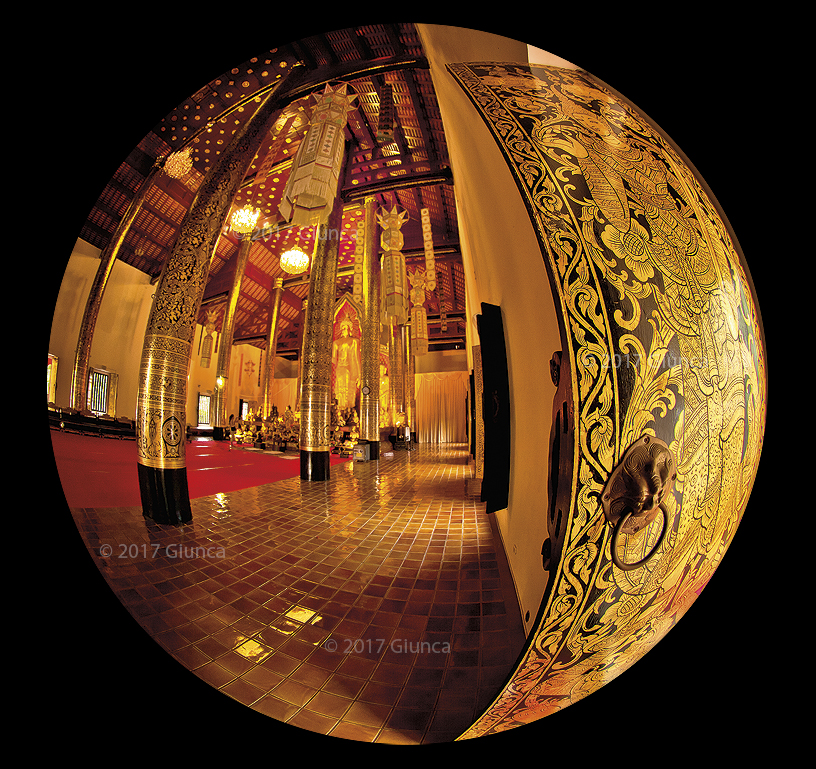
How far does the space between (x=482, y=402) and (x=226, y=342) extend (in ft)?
2.22

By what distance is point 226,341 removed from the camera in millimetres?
773

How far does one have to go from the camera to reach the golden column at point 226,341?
68 centimetres

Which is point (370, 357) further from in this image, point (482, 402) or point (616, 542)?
point (616, 542)

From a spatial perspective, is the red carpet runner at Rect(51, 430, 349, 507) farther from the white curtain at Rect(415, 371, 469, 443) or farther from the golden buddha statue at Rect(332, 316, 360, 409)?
the white curtain at Rect(415, 371, 469, 443)

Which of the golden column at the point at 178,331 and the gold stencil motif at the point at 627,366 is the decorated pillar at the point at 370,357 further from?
the gold stencil motif at the point at 627,366

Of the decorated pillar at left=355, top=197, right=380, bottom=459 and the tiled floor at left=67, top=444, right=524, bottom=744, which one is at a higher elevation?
the decorated pillar at left=355, top=197, right=380, bottom=459

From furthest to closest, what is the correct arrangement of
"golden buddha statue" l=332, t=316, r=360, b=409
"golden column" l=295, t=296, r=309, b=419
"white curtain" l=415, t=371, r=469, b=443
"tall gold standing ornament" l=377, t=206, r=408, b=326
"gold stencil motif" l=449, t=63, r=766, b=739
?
"white curtain" l=415, t=371, r=469, b=443, "golden buddha statue" l=332, t=316, r=360, b=409, "tall gold standing ornament" l=377, t=206, r=408, b=326, "golden column" l=295, t=296, r=309, b=419, "gold stencil motif" l=449, t=63, r=766, b=739

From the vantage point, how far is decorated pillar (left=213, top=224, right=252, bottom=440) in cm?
68

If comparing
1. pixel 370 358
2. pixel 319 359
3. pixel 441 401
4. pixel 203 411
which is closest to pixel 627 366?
pixel 203 411

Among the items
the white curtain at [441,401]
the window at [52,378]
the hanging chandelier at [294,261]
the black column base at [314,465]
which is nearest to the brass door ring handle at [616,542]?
the black column base at [314,465]

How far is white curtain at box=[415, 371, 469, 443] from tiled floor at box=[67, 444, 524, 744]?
270cm

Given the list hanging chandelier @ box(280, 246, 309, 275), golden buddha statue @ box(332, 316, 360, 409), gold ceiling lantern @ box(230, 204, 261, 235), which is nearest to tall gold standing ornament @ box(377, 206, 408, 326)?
golden buddha statue @ box(332, 316, 360, 409)

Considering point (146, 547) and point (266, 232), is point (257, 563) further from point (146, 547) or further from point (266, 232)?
point (266, 232)

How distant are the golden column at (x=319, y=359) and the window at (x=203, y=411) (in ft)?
0.64
